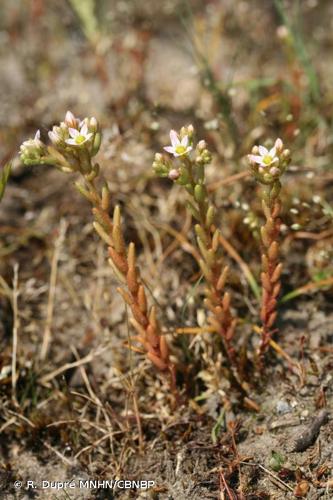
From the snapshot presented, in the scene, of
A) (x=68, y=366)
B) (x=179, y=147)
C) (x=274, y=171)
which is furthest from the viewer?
(x=68, y=366)

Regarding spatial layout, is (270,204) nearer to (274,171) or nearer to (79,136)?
(274,171)

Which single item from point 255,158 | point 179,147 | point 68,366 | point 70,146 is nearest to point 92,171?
point 70,146

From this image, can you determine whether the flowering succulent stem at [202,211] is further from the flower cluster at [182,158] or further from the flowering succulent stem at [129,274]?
the flowering succulent stem at [129,274]

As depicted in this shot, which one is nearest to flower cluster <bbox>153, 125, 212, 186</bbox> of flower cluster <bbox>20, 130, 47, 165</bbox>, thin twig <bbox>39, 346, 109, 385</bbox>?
flower cluster <bbox>20, 130, 47, 165</bbox>

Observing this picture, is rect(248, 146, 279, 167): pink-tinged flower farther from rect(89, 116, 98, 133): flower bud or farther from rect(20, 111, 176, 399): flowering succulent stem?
rect(89, 116, 98, 133): flower bud

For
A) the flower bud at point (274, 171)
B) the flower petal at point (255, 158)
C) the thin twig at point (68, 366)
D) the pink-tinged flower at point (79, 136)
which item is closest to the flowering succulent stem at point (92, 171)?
the pink-tinged flower at point (79, 136)

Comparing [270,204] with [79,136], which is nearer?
[79,136]

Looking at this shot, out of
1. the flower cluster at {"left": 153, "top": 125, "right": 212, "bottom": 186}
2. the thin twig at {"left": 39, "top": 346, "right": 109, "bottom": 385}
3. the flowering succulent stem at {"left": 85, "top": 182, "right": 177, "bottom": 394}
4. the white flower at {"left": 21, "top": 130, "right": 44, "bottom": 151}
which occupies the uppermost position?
the white flower at {"left": 21, "top": 130, "right": 44, "bottom": 151}
